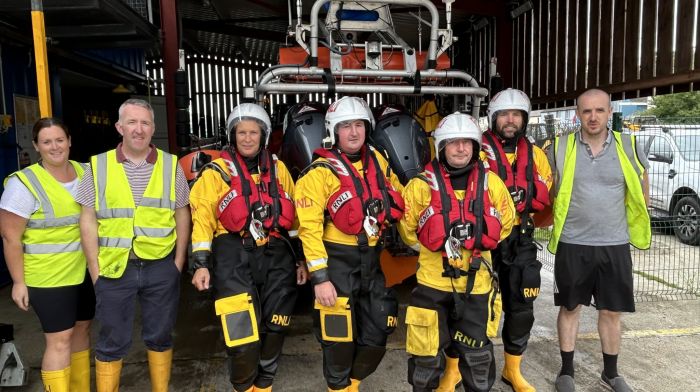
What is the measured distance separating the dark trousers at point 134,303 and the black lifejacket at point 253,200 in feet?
1.46

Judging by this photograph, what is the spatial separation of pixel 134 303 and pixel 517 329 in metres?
2.26

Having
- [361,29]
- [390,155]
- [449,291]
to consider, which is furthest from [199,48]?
[449,291]

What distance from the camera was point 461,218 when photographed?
2.65m

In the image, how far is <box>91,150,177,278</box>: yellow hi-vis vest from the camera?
2.64 m

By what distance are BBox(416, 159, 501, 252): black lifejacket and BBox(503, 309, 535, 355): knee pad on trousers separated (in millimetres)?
754

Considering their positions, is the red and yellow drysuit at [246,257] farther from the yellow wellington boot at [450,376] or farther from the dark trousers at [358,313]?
the yellow wellington boot at [450,376]

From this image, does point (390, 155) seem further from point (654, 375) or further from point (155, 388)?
point (654, 375)

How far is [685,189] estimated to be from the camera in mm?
6906

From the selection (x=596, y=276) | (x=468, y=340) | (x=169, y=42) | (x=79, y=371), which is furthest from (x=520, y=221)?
(x=169, y=42)

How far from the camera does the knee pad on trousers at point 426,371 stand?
2.74 meters

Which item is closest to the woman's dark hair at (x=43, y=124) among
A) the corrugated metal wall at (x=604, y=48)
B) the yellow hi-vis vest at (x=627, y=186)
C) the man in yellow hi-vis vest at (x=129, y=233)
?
the man in yellow hi-vis vest at (x=129, y=233)

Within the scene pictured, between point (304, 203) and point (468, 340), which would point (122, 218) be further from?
point (468, 340)

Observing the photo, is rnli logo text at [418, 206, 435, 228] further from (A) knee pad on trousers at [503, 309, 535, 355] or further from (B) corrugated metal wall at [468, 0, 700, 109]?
(B) corrugated metal wall at [468, 0, 700, 109]

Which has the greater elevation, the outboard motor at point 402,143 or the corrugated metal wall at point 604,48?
the corrugated metal wall at point 604,48
